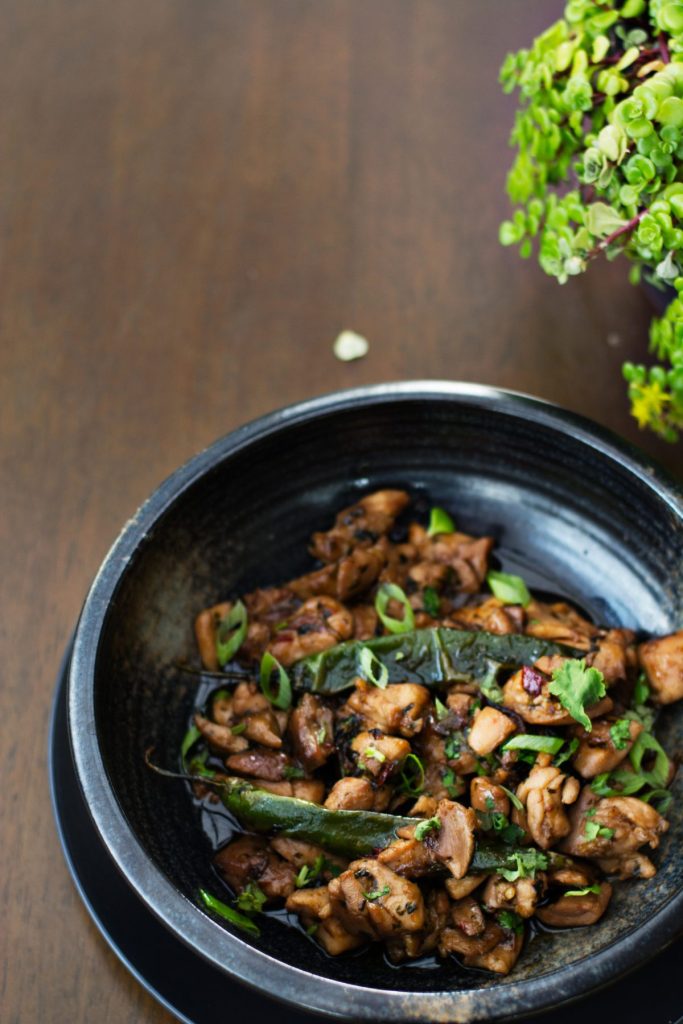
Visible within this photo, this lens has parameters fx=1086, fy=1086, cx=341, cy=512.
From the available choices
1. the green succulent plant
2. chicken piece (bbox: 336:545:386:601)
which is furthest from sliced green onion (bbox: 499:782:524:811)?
the green succulent plant

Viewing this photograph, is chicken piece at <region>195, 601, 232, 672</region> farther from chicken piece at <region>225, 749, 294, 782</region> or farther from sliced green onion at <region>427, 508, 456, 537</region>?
sliced green onion at <region>427, 508, 456, 537</region>

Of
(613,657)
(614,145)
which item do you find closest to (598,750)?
(613,657)

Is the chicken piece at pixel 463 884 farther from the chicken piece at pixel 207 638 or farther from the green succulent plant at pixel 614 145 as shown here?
the green succulent plant at pixel 614 145

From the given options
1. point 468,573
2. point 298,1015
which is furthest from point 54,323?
point 298,1015

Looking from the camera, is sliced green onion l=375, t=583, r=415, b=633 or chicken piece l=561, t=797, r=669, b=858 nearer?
chicken piece l=561, t=797, r=669, b=858

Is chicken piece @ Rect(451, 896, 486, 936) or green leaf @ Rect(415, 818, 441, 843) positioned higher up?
green leaf @ Rect(415, 818, 441, 843)

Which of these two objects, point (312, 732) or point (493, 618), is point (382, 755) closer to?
point (312, 732)

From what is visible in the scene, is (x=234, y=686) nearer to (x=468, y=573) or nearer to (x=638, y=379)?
(x=468, y=573)
